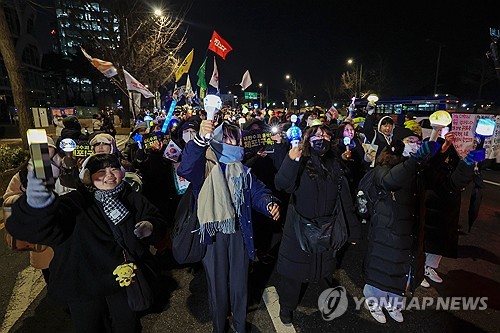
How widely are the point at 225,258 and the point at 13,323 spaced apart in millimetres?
2443

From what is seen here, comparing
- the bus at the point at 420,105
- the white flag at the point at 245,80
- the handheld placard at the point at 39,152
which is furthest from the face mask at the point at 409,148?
the bus at the point at 420,105

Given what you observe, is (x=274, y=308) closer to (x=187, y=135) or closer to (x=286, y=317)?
(x=286, y=317)

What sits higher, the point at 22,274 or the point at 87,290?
the point at 87,290

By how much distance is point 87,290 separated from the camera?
2.04 m

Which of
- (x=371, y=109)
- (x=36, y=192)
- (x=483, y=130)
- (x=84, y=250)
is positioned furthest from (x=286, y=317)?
(x=371, y=109)

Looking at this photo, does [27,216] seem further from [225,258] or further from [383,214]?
[383,214]

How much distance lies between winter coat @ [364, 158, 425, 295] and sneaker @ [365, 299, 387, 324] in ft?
1.14

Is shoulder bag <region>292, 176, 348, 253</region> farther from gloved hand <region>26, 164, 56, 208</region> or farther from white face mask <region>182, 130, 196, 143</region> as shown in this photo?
white face mask <region>182, 130, 196, 143</region>

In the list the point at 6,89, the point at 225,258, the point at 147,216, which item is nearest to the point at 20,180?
the point at 147,216

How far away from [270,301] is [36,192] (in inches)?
110

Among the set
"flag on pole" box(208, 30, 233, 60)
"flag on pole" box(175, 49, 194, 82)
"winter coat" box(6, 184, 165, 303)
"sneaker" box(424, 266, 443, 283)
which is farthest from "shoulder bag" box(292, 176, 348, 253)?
"flag on pole" box(175, 49, 194, 82)

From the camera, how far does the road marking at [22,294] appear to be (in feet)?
10.2

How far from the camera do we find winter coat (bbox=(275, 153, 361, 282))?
112 inches

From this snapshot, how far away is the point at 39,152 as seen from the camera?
1.46 m
